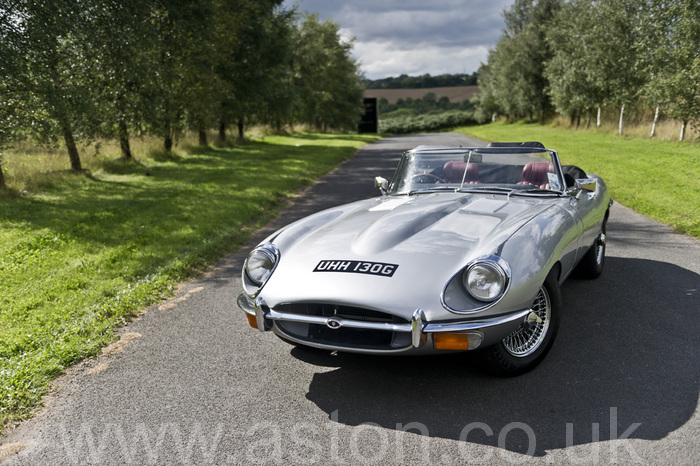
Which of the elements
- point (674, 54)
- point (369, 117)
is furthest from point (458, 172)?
point (369, 117)

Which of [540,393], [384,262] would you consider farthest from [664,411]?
[384,262]

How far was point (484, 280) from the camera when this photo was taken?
9.87 ft

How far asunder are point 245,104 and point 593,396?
863 inches

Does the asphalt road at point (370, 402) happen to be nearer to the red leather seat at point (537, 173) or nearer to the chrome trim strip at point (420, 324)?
the chrome trim strip at point (420, 324)

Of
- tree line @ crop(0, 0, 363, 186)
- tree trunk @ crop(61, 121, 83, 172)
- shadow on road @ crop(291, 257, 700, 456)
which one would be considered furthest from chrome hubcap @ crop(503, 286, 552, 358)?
tree trunk @ crop(61, 121, 83, 172)

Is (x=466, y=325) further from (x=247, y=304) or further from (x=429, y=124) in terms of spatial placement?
(x=429, y=124)

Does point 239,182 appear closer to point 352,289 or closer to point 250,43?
point 352,289

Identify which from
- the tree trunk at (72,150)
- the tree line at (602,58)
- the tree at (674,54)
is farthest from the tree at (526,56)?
the tree trunk at (72,150)

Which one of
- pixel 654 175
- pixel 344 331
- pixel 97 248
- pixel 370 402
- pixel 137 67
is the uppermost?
pixel 137 67

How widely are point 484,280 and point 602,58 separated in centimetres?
3008

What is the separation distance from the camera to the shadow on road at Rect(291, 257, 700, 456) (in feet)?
9.02

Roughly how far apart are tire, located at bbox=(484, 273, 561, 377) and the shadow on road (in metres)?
0.09

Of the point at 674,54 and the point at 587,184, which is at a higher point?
the point at 674,54

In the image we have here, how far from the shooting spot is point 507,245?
3.23m
